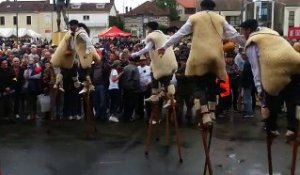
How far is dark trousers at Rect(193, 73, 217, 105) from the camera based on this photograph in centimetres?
802

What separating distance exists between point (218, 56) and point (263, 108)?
923 mm

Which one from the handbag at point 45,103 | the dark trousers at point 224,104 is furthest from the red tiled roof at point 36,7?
the handbag at point 45,103

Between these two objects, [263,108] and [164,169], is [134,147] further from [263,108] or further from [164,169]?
[263,108]

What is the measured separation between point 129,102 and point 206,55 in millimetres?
6939

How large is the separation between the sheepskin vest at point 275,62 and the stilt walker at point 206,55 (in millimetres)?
688

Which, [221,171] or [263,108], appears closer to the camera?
[263,108]

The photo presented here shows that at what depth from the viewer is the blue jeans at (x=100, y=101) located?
48.3 feet

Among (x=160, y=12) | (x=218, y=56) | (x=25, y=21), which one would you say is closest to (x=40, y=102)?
(x=218, y=56)

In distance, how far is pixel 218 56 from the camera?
25.9ft

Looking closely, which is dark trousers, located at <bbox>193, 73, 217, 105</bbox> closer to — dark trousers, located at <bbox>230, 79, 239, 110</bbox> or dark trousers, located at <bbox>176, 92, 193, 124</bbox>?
dark trousers, located at <bbox>176, 92, 193, 124</bbox>

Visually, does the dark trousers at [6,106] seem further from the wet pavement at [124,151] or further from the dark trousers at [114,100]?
the dark trousers at [114,100]

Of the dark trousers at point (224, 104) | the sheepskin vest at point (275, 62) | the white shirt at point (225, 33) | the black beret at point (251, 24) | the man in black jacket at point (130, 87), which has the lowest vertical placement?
the dark trousers at point (224, 104)

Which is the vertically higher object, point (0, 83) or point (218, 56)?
point (218, 56)

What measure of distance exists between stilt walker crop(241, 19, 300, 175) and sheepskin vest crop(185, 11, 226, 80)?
0.52 m
